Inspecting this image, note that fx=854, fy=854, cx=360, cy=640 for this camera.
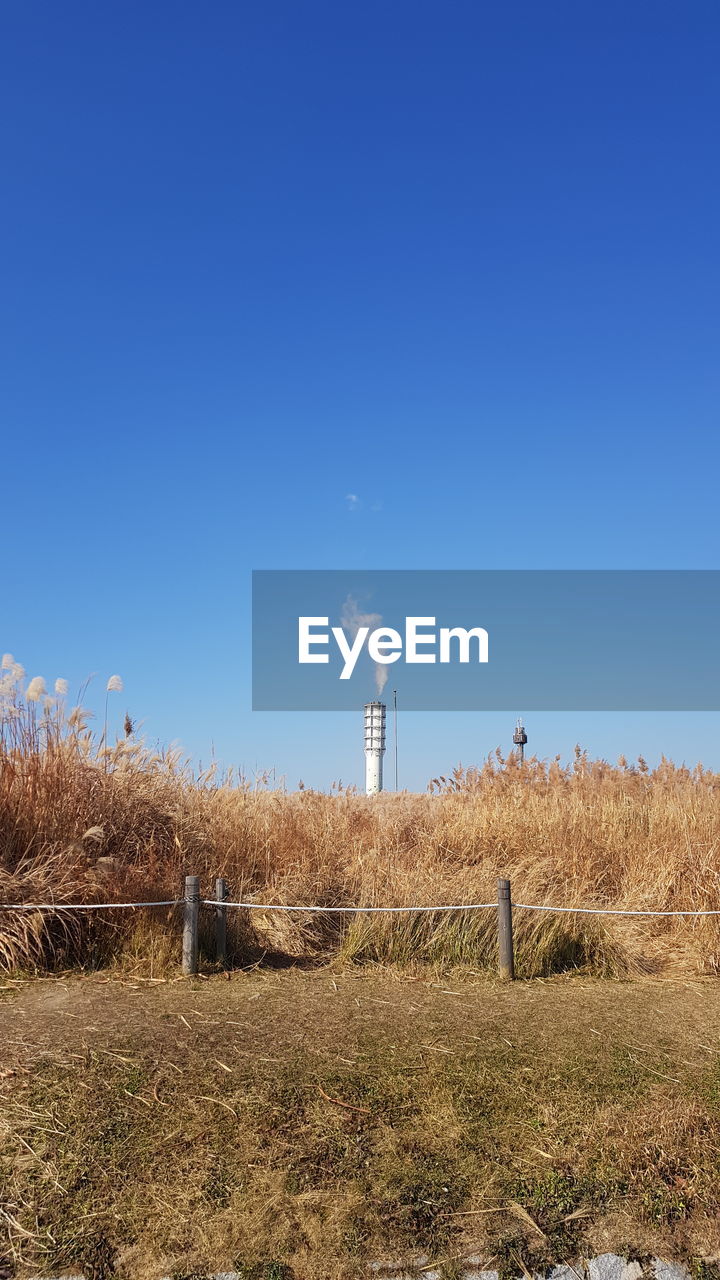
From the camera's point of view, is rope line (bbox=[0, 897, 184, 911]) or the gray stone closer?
the gray stone

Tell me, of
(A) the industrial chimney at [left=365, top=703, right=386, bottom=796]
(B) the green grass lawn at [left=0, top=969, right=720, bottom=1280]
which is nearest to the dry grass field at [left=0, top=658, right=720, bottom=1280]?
(B) the green grass lawn at [left=0, top=969, right=720, bottom=1280]

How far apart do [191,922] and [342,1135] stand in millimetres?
2648

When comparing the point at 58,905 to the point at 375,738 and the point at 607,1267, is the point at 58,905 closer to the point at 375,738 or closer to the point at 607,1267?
the point at 607,1267

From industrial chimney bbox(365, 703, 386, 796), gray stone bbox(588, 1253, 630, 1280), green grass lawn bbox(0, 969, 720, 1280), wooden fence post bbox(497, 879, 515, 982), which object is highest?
industrial chimney bbox(365, 703, 386, 796)

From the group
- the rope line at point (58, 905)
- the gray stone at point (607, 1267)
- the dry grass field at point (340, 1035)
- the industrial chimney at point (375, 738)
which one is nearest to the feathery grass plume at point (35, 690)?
the dry grass field at point (340, 1035)

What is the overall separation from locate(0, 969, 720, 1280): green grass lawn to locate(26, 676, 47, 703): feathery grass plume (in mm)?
2640

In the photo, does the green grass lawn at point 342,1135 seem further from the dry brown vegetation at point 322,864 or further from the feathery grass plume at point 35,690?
the feathery grass plume at point 35,690

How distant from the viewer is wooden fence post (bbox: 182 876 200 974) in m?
5.89

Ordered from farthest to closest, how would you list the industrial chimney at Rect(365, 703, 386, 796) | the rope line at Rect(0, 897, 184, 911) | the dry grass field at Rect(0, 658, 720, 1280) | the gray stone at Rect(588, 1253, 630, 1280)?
the industrial chimney at Rect(365, 703, 386, 796), the rope line at Rect(0, 897, 184, 911), the dry grass field at Rect(0, 658, 720, 1280), the gray stone at Rect(588, 1253, 630, 1280)

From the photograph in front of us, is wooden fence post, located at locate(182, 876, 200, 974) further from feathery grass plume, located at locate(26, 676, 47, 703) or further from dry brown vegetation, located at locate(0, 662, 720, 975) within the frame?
feathery grass plume, located at locate(26, 676, 47, 703)

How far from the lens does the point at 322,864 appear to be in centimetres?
733

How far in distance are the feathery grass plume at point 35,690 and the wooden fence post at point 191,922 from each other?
7.47ft

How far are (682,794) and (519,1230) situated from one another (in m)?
7.70

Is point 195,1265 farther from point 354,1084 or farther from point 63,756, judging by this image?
point 63,756
